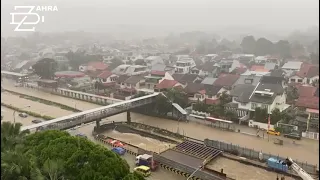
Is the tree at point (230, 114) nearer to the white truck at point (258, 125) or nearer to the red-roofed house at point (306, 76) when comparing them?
the white truck at point (258, 125)

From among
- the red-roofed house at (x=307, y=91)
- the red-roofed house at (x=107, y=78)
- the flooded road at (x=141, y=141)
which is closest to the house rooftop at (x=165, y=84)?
the red-roofed house at (x=107, y=78)

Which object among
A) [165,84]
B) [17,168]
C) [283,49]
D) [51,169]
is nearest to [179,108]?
A: [165,84]

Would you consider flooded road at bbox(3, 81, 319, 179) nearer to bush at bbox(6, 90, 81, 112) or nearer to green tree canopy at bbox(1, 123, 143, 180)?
bush at bbox(6, 90, 81, 112)

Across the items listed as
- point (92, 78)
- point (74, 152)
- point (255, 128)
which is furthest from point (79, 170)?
point (92, 78)

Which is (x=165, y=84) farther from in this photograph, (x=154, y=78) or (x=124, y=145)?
(x=124, y=145)

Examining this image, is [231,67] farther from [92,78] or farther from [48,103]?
[48,103]

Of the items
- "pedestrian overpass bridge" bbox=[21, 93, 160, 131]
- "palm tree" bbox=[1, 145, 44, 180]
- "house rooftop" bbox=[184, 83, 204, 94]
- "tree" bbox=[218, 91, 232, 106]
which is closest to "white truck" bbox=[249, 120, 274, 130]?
"tree" bbox=[218, 91, 232, 106]
